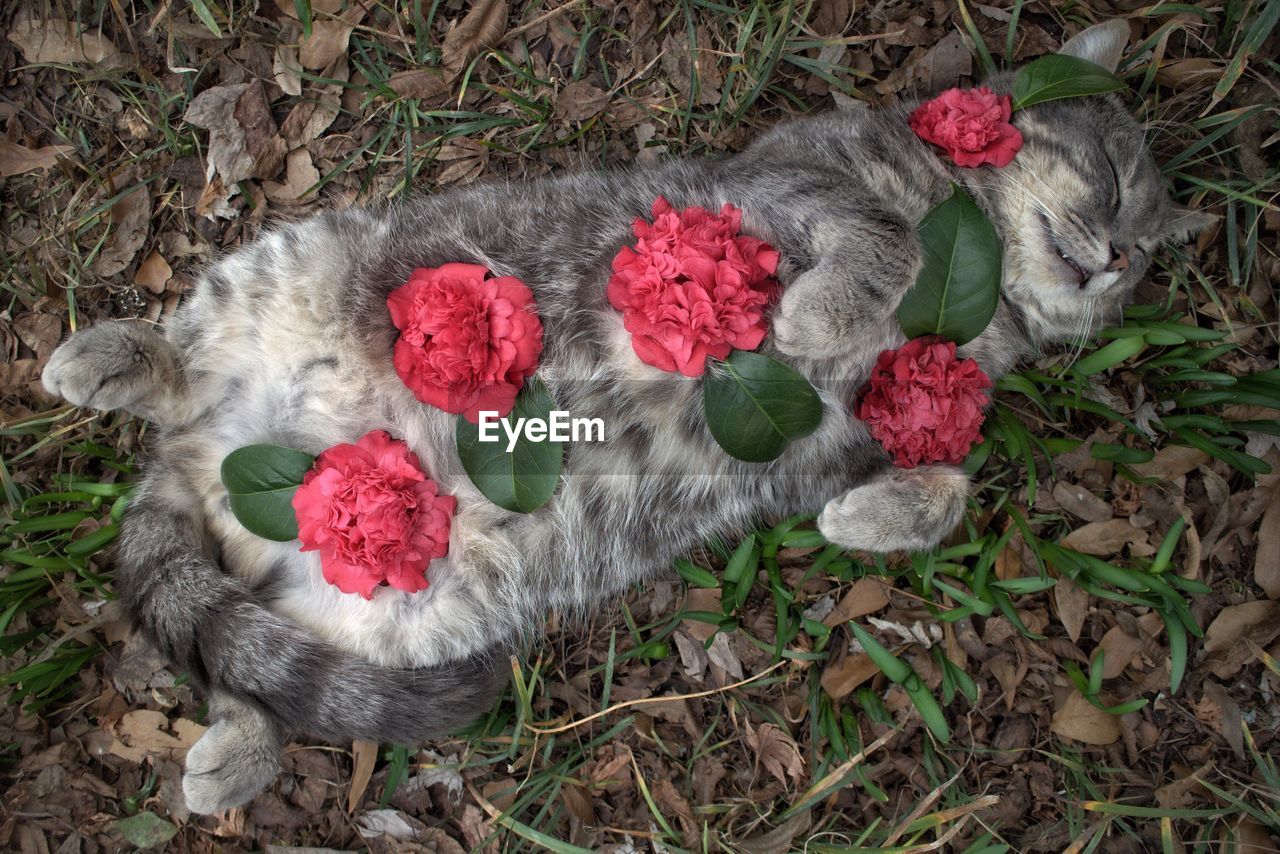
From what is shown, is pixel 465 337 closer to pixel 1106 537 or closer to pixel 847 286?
pixel 847 286

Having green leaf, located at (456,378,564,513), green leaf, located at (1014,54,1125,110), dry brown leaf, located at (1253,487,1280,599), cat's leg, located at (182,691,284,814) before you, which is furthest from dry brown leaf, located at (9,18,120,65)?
dry brown leaf, located at (1253,487,1280,599)

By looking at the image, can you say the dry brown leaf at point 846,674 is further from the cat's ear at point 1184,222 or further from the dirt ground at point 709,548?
the cat's ear at point 1184,222

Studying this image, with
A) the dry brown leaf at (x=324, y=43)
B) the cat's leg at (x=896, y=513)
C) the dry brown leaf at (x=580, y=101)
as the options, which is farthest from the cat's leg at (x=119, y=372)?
the cat's leg at (x=896, y=513)

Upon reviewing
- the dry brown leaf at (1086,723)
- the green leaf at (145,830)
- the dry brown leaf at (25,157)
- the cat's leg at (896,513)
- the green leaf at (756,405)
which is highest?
the dry brown leaf at (25,157)

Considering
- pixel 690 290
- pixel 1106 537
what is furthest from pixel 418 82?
pixel 1106 537

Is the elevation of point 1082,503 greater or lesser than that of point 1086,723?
greater

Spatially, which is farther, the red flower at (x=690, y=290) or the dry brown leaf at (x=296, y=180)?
the dry brown leaf at (x=296, y=180)
